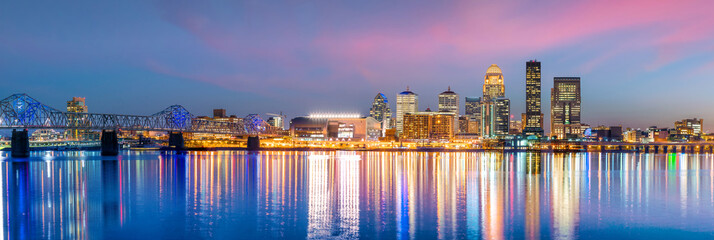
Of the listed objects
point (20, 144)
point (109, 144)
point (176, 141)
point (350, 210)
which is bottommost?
point (176, 141)

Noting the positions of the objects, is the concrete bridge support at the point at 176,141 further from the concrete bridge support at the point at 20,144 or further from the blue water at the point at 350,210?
the blue water at the point at 350,210

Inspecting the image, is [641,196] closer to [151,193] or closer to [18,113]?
[151,193]

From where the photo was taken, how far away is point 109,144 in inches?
5512

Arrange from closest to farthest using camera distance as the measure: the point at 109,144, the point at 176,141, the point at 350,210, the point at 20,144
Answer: the point at 350,210, the point at 20,144, the point at 109,144, the point at 176,141

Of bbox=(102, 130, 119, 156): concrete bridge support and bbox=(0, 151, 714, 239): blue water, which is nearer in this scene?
bbox=(0, 151, 714, 239): blue water

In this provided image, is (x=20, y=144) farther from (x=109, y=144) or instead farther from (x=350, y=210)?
(x=350, y=210)

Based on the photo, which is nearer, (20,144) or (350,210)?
(350,210)

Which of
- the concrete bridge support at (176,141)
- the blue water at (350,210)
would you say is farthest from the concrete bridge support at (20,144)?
the blue water at (350,210)

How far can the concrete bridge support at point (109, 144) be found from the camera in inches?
5413

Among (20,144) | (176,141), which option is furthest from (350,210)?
(176,141)

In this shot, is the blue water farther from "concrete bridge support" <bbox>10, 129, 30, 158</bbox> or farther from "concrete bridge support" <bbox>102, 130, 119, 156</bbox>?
"concrete bridge support" <bbox>102, 130, 119, 156</bbox>

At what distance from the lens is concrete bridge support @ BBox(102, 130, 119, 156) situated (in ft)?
451

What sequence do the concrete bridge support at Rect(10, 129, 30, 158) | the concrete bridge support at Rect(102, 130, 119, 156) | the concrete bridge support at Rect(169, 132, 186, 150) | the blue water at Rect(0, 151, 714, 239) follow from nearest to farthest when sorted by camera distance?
the blue water at Rect(0, 151, 714, 239) < the concrete bridge support at Rect(10, 129, 30, 158) < the concrete bridge support at Rect(102, 130, 119, 156) < the concrete bridge support at Rect(169, 132, 186, 150)

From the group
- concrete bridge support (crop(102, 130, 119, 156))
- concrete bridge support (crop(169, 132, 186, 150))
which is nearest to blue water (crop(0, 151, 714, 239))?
concrete bridge support (crop(102, 130, 119, 156))
